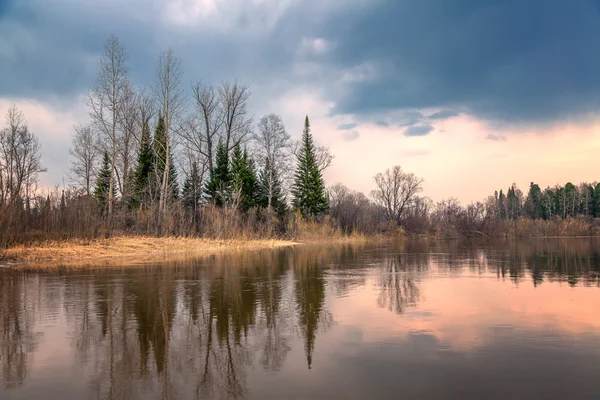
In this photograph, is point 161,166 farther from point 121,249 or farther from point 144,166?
point 121,249

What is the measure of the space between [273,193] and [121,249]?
36004mm

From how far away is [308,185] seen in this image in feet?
212

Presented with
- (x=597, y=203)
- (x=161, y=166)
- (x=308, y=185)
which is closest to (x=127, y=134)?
(x=161, y=166)

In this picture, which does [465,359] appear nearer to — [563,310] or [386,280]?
[563,310]

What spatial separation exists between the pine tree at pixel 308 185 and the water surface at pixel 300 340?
5150 cm

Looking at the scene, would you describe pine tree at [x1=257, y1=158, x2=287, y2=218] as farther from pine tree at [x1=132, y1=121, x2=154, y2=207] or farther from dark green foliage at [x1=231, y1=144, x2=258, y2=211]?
pine tree at [x1=132, y1=121, x2=154, y2=207]

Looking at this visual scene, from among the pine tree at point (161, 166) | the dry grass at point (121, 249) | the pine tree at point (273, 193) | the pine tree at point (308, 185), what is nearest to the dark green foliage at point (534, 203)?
the pine tree at point (308, 185)

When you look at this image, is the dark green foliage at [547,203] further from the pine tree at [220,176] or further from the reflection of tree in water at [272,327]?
the reflection of tree in water at [272,327]

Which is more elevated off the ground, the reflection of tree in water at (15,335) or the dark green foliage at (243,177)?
the dark green foliage at (243,177)

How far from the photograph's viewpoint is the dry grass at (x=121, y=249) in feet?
69.1

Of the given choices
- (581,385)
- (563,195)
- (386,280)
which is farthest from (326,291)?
(563,195)


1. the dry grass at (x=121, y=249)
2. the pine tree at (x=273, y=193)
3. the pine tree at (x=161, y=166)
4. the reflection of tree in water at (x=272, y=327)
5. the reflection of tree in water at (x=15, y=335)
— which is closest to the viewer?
the reflection of tree in water at (x=15, y=335)

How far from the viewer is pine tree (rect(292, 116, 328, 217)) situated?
6450 cm

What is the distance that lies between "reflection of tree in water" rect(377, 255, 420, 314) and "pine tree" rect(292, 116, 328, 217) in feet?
154
